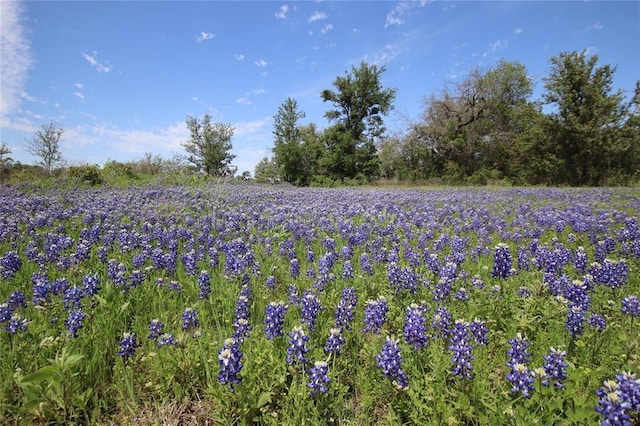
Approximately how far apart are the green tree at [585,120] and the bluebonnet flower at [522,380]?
3495cm

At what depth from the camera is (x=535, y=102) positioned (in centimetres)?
3356

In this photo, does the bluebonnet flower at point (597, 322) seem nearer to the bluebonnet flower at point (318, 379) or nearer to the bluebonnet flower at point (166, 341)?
the bluebonnet flower at point (318, 379)

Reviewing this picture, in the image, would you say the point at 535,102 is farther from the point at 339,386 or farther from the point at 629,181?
the point at 339,386

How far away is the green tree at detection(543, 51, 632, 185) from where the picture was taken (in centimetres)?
2850

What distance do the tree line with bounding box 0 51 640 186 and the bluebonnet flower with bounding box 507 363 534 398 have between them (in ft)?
89.7

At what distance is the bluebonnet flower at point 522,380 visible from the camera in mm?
2115

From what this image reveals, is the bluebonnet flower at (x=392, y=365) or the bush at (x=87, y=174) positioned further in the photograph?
the bush at (x=87, y=174)

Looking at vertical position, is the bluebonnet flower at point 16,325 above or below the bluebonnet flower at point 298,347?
above

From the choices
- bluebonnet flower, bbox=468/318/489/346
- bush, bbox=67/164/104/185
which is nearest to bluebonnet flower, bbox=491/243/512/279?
bluebonnet flower, bbox=468/318/489/346

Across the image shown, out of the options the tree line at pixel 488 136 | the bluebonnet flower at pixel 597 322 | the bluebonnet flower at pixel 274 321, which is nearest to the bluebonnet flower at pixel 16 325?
the bluebonnet flower at pixel 274 321

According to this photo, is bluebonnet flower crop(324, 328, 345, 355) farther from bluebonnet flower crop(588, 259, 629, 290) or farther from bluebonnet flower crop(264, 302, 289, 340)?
bluebonnet flower crop(588, 259, 629, 290)

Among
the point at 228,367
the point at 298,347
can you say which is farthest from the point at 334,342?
the point at 228,367

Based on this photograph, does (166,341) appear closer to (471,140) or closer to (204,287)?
(204,287)

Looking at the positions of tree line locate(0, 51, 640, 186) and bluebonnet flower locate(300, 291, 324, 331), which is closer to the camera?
bluebonnet flower locate(300, 291, 324, 331)
